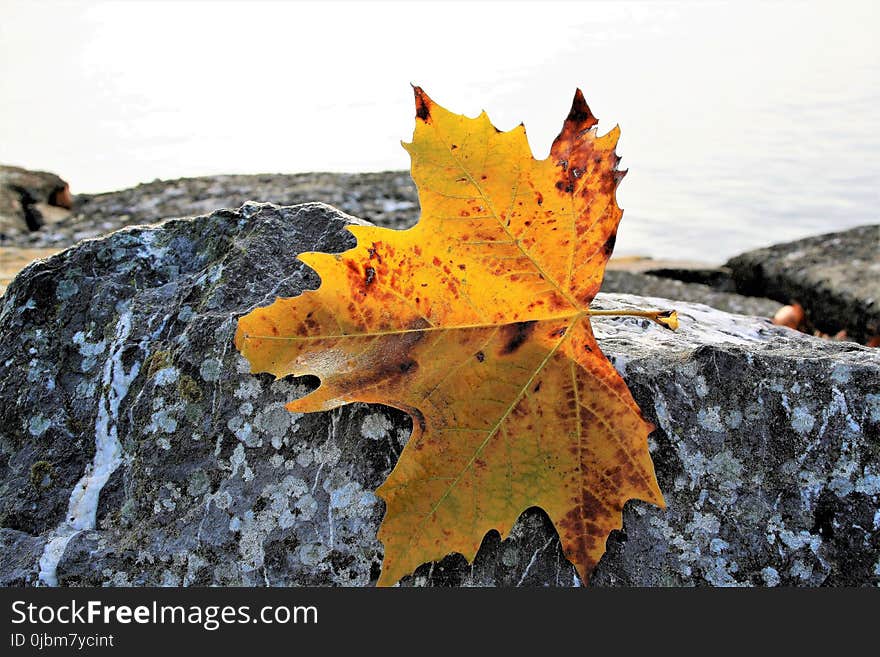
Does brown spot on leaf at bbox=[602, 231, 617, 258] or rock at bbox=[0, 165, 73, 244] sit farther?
rock at bbox=[0, 165, 73, 244]

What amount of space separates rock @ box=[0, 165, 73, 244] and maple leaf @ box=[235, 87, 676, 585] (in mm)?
4436

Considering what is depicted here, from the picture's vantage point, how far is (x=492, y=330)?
1385mm

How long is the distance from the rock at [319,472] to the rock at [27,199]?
406 cm

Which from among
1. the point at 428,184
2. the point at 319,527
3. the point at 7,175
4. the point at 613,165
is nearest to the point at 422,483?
the point at 319,527

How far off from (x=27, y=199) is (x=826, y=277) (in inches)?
209

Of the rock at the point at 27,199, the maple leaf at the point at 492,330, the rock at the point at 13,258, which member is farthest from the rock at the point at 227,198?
the maple leaf at the point at 492,330

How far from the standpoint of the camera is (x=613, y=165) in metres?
1.38

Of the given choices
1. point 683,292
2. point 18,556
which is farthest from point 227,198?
point 18,556

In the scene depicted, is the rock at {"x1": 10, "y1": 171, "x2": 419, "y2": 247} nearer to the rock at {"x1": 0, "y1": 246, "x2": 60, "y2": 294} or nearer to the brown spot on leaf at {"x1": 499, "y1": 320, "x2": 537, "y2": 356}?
the rock at {"x1": 0, "y1": 246, "x2": 60, "y2": 294}

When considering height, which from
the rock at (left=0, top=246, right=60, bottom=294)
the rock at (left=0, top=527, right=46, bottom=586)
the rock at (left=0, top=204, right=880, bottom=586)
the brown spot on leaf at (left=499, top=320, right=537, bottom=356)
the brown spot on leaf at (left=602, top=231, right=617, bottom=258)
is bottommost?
the rock at (left=0, top=246, right=60, bottom=294)

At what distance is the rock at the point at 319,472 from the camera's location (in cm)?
138

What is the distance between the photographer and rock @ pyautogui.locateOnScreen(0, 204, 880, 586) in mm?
1378

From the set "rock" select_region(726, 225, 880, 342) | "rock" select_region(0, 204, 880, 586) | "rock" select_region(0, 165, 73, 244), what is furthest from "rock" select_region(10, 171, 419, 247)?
"rock" select_region(0, 204, 880, 586)

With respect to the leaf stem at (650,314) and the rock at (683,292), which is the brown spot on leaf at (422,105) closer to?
the leaf stem at (650,314)
